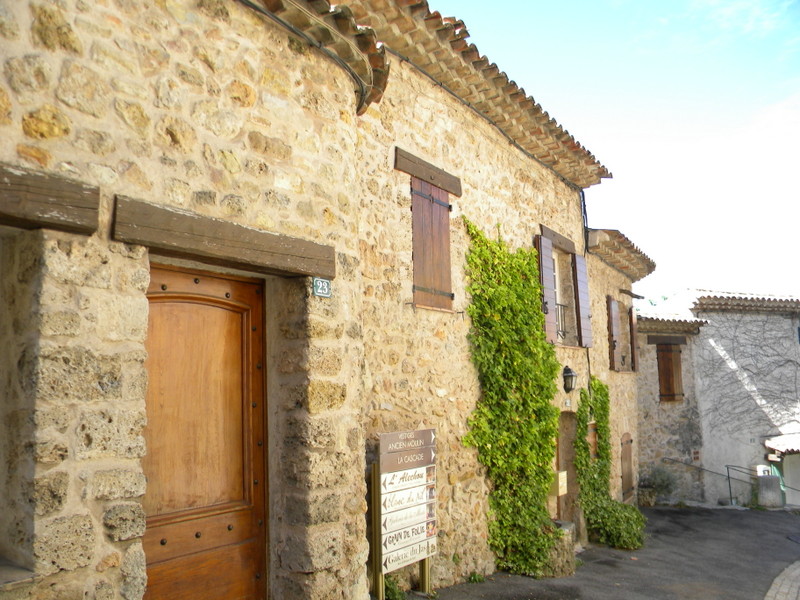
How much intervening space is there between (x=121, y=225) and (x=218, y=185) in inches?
23.2

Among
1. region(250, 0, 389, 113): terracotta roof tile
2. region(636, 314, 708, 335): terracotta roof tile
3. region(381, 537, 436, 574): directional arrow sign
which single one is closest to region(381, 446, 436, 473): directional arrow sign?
region(381, 537, 436, 574): directional arrow sign

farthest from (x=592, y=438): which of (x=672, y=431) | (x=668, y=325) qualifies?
(x=668, y=325)

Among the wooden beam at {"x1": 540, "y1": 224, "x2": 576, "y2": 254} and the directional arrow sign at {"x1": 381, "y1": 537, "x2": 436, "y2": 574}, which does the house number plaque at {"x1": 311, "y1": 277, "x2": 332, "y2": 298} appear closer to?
the directional arrow sign at {"x1": 381, "y1": 537, "x2": 436, "y2": 574}

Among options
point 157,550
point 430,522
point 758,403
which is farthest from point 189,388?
point 758,403

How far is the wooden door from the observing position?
317 centimetres

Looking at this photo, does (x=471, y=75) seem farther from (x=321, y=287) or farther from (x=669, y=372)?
(x=669, y=372)

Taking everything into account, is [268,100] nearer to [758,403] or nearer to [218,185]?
[218,185]

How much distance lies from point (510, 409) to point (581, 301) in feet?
10.6

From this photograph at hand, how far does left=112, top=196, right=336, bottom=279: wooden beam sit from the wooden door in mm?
303

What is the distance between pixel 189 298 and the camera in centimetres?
338

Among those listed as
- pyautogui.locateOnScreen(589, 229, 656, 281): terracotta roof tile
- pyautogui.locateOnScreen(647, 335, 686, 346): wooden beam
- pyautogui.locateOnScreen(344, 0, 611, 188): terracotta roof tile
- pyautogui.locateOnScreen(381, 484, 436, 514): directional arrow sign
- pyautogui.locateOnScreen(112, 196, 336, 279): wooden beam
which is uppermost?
pyautogui.locateOnScreen(344, 0, 611, 188): terracotta roof tile

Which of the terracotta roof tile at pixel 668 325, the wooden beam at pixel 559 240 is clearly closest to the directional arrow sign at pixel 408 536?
the wooden beam at pixel 559 240

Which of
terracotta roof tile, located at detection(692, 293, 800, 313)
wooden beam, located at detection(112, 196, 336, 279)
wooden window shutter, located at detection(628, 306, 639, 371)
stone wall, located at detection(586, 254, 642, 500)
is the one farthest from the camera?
terracotta roof tile, located at detection(692, 293, 800, 313)

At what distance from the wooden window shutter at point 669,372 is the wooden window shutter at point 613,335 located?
3.51 metres
